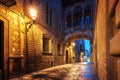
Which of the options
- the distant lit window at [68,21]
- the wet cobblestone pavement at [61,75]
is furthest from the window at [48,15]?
the distant lit window at [68,21]

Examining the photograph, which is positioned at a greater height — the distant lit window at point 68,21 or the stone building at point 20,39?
the distant lit window at point 68,21

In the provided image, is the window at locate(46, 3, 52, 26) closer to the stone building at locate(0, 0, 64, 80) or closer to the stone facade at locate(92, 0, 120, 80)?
the stone building at locate(0, 0, 64, 80)

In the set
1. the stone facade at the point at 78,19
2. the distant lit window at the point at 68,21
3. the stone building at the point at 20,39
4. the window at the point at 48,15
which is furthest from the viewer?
the distant lit window at the point at 68,21

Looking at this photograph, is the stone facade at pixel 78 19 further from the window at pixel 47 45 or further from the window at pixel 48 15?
the window at pixel 47 45

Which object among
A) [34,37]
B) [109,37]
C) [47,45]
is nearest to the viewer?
[109,37]

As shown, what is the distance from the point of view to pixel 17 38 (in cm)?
661

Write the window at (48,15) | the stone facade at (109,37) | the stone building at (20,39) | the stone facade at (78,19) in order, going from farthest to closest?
the stone facade at (78,19)
the window at (48,15)
the stone building at (20,39)
the stone facade at (109,37)

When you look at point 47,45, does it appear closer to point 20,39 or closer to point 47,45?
point 47,45

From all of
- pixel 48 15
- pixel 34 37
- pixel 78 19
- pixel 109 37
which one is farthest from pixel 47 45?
pixel 78 19

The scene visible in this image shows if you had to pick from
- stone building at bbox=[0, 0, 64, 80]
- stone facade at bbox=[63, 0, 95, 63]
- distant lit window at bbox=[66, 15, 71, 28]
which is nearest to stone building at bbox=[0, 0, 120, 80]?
stone building at bbox=[0, 0, 64, 80]

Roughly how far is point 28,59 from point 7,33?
2.33 meters

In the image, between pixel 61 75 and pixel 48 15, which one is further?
pixel 48 15

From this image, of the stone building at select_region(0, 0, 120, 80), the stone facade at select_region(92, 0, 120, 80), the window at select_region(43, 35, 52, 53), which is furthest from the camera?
the window at select_region(43, 35, 52, 53)

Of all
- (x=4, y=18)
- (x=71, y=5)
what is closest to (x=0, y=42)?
(x=4, y=18)
